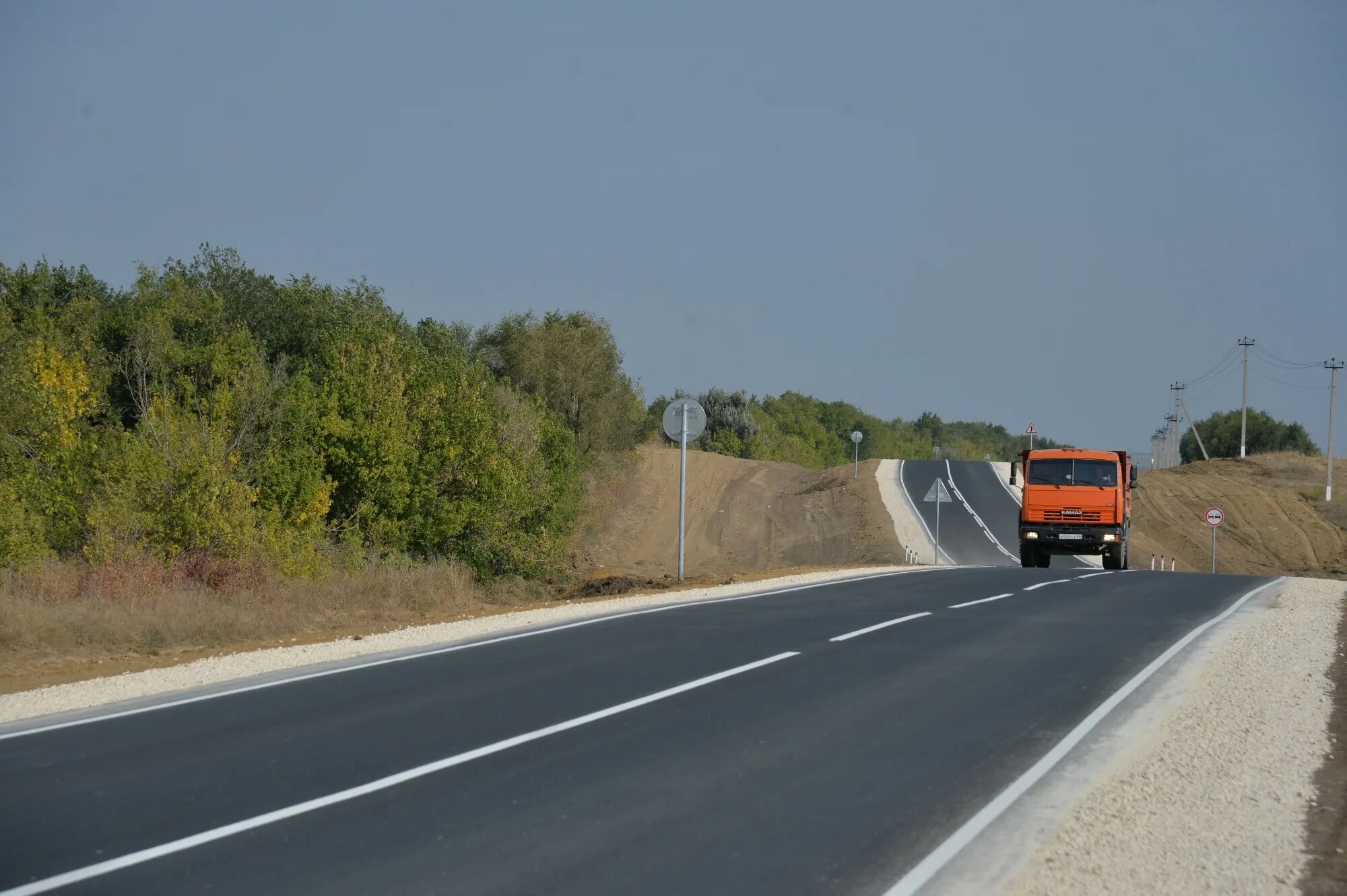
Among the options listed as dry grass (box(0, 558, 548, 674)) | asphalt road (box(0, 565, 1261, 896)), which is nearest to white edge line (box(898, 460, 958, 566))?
dry grass (box(0, 558, 548, 674))

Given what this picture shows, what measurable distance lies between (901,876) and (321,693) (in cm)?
641

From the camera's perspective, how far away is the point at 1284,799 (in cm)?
757

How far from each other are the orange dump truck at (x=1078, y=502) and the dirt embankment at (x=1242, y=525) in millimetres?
18970

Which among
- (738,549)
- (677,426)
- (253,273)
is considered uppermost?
(253,273)

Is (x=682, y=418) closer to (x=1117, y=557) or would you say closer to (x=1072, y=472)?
(x=1072, y=472)

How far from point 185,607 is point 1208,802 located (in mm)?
12619

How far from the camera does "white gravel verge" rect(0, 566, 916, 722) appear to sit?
34.9 feet

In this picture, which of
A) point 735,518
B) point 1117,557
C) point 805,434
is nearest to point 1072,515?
point 1117,557

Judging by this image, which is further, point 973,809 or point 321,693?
point 321,693

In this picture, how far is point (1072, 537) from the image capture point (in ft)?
104

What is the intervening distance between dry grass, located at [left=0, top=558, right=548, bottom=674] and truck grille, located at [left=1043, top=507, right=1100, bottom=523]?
16380 mm

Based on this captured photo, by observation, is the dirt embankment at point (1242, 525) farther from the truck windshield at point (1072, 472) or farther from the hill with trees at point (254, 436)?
the hill with trees at point (254, 436)

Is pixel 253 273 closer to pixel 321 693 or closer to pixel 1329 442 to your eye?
pixel 321 693

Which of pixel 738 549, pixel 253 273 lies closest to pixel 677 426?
pixel 253 273
